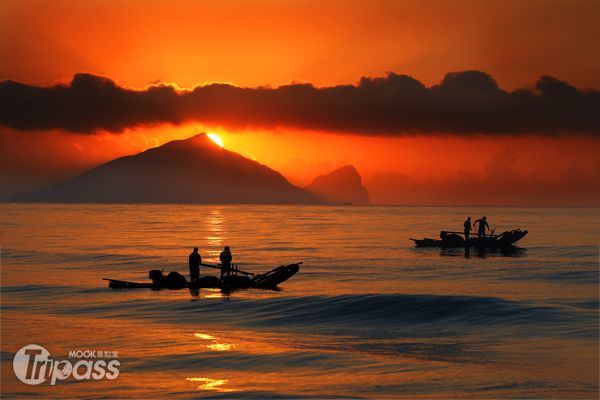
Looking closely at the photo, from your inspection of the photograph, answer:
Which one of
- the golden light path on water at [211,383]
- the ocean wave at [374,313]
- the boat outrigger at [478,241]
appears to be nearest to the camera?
the golden light path on water at [211,383]

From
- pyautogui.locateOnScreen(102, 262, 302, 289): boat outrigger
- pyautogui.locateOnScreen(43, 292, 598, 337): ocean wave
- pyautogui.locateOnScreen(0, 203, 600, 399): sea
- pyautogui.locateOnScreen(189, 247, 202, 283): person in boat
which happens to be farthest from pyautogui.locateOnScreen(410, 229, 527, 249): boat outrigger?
pyautogui.locateOnScreen(189, 247, 202, 283): person in boat

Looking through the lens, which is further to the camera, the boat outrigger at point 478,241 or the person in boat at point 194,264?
the boat outrigger at point 478,241

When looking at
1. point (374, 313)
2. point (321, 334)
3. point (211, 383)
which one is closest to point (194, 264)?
point (374, 313)

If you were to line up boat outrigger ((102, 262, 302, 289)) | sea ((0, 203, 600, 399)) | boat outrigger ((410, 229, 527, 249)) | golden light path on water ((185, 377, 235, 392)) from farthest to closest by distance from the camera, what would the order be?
boat outrigger ((410, 229, 527, 249)), boat outrigger ((102, 262, 302, 289)), sea ((0, 203, 600, 399)), golden light path on water ((185, 377, 235, 392))

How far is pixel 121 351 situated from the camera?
2453 cm

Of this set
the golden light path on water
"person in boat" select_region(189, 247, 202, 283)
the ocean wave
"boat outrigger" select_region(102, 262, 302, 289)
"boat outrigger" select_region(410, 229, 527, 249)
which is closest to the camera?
the golden light path on water

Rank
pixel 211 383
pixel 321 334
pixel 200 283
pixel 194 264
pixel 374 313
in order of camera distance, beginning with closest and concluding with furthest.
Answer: pixel 211 383 < pixel 321 334 < pixel 374 313 < pixel 194 264 < pixel 200 283

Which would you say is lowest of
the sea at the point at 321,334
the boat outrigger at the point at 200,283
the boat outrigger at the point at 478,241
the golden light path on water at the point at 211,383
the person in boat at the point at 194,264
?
the golden light path on water at the point at 211,383

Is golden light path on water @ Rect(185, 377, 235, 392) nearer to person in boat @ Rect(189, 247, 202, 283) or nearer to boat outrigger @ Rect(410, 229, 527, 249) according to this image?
person in boat @ Rect(189, 247, 202, 283)

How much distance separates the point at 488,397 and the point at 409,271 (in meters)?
35.6

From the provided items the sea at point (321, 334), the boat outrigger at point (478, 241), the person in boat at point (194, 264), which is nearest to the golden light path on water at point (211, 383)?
the sea at point (321, 334)

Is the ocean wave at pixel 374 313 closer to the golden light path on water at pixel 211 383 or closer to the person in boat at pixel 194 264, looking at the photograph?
the person in boat at pixel 194 264

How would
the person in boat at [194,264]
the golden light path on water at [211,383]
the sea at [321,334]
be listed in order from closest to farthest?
the golden light path on water at [211,383], the sea at [321,334], the person in boat at [194,264]

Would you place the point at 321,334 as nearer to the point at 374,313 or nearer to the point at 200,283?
the point at 374,313
